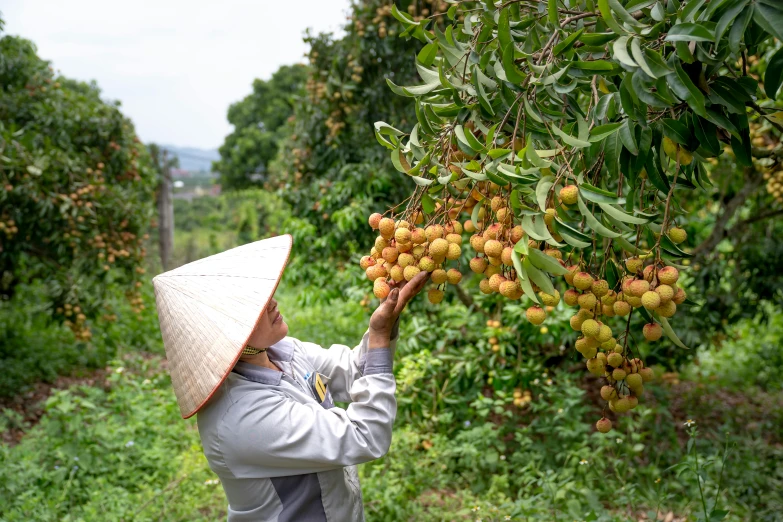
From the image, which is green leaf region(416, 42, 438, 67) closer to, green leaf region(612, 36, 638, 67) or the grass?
green leaf region(612, 36, 638, 67)

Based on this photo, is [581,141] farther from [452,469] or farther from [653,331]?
[452,469]

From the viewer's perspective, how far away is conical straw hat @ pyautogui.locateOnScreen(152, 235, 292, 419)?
1227mm

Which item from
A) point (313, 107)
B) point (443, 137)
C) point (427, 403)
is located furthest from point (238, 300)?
point (313, 107)

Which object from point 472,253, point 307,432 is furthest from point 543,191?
point 472,253

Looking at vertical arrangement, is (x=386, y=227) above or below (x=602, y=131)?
below

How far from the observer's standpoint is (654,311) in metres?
0.96

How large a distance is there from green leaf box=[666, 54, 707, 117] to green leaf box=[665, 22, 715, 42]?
0.04 metres

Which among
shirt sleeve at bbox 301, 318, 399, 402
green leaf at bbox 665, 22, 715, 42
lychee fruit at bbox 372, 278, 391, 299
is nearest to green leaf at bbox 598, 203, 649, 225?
green leaf at bbox 665, 22, 715, 42

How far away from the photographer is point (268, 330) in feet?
4.35

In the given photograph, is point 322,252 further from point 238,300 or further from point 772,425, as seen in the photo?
point 772,425

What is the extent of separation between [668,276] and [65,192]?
3802mm

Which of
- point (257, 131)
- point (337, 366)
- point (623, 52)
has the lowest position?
point (337, 366)

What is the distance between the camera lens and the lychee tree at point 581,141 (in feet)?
2.74

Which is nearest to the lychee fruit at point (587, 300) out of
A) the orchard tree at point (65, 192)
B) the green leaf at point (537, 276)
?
the green leaf at point (537, 276)
